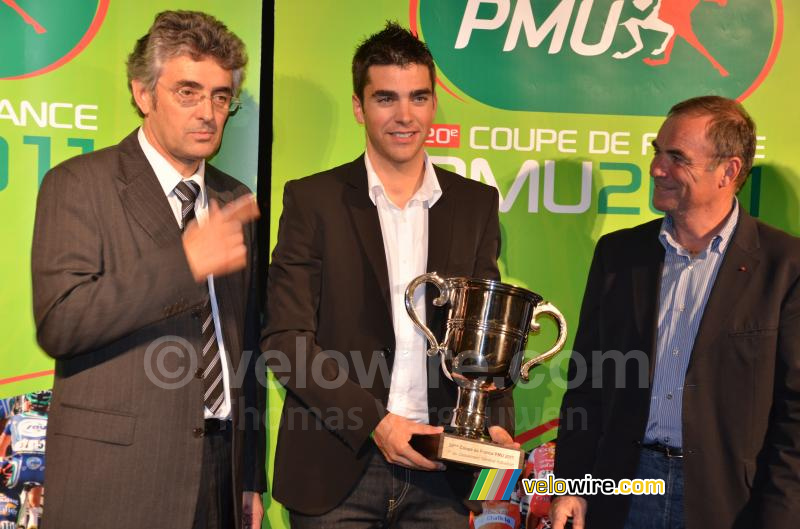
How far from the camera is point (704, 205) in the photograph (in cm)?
315

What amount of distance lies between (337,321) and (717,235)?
55.3 inches

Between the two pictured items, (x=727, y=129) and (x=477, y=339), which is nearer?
(x=477, y=339)

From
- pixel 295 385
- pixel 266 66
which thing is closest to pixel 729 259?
pixel 295 385

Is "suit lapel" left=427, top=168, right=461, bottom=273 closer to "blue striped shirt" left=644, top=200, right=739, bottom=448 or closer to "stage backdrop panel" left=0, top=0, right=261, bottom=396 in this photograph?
"blue striped shirt" left=644, top=200, right=739, bottom=448

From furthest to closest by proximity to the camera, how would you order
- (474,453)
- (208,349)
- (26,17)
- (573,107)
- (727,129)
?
1. (573,107)
2. (26,17)
3. (727,129)
4. (208,349)
5. (474,453)

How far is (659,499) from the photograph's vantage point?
2.99 m

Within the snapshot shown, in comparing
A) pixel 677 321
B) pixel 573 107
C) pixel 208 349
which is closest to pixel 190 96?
pixel 208 349

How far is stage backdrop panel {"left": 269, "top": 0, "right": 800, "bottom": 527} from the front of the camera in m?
3.76

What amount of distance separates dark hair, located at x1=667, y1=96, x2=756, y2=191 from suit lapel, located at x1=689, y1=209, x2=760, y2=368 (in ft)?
0.98

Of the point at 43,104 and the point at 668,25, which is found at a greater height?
the point at 668,25

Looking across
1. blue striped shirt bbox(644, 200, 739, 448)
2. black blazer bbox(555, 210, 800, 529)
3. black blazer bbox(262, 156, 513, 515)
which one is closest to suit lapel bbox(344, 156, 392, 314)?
black blazer bbox(262, 156, 513, 515)

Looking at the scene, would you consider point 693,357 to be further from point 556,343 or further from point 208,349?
point 208,349

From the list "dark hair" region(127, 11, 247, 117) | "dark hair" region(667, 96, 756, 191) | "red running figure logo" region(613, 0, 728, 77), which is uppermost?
"red running figure logo" region(613, 0, 728, 77)

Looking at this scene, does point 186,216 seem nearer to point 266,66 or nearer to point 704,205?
point 266,66
